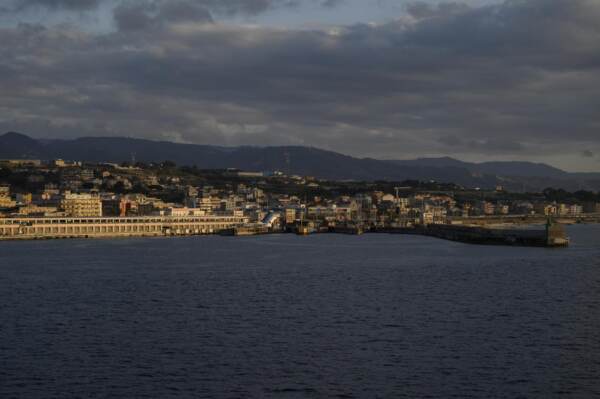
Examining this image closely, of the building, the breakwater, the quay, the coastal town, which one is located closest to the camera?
the breakwater

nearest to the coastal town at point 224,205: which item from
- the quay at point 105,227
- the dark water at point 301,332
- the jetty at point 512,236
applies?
the quay at point 105,227

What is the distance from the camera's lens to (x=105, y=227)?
7538 centimetres

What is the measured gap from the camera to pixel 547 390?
1520 centimetres

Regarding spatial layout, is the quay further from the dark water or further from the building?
the dark water

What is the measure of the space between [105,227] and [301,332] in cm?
5724

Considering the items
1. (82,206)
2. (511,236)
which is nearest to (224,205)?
(82,206)

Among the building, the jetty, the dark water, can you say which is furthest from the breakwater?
the building

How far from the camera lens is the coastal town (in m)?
78.9

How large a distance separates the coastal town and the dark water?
34.9 meters

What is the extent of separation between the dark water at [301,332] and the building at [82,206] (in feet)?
157

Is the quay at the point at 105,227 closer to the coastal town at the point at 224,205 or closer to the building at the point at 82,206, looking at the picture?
the coastal town at the point at 224,205

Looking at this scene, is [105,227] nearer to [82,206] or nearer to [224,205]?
[82,206]

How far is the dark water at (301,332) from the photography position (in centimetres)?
1576

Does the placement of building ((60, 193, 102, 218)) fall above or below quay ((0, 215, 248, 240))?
above
